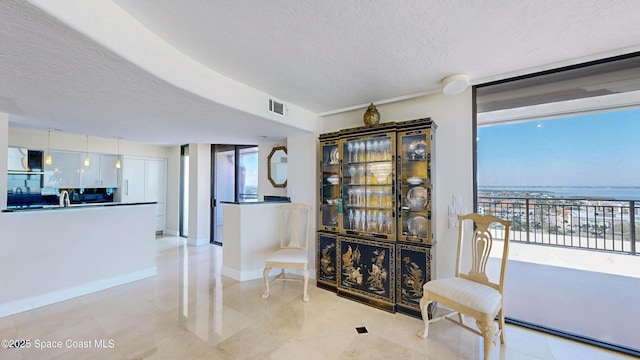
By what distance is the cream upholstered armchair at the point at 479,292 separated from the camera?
196 centimetres

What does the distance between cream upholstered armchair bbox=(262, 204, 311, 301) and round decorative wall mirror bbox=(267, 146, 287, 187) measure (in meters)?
0.73

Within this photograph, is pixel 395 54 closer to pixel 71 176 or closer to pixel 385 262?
pixel 385 262

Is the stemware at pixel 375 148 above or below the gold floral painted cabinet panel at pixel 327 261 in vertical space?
above

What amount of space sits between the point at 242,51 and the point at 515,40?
83.2 inches

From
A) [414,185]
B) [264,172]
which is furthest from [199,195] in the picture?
[414,185]

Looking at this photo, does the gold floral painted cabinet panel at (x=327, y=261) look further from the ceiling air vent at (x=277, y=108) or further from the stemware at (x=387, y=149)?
the ceiling air vent at (x=277, y=108)

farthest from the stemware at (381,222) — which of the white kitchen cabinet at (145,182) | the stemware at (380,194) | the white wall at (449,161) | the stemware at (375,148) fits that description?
the white kitchen cabinet at (145,182)

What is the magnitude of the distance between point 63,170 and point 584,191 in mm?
8452

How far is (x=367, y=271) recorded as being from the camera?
296 centimetres

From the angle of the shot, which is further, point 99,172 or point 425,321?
point 99,172

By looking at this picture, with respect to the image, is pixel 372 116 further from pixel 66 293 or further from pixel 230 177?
pixel 66 293

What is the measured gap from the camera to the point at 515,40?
187cm

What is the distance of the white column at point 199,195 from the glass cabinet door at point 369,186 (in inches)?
156

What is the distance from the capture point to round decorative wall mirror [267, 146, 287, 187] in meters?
4.41
